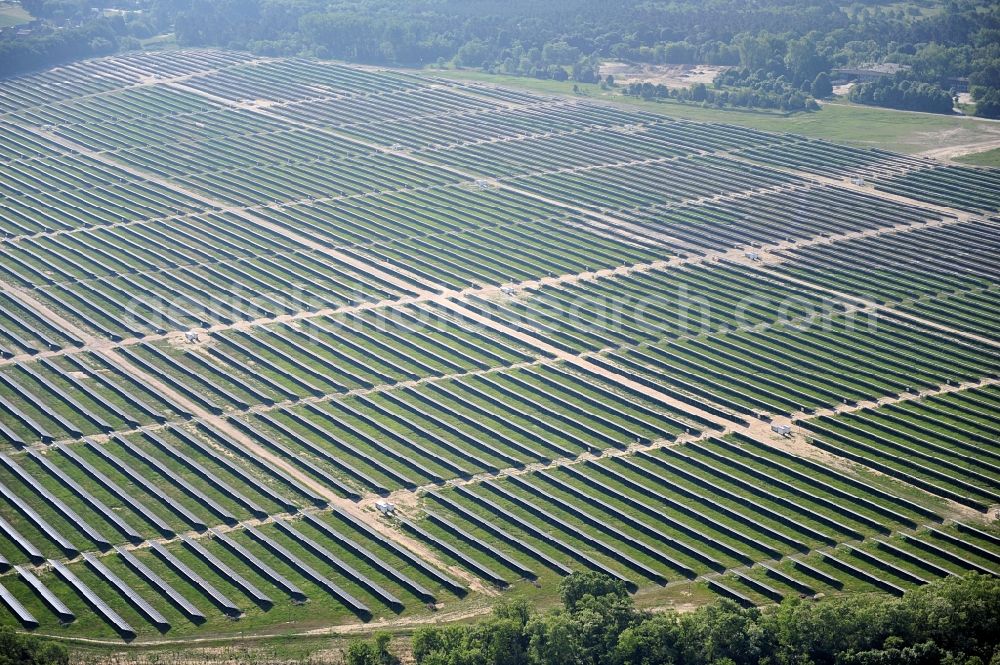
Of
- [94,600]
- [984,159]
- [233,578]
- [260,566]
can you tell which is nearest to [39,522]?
[94,600]

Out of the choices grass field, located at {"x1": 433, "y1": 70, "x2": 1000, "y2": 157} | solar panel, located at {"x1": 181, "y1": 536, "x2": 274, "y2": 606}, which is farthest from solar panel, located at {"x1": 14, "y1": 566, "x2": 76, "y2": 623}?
grass field, located at {"x1": 433, "y1": 70, "x2": 1000, "y2": 157}

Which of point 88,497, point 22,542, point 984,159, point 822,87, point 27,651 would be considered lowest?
point 22,542

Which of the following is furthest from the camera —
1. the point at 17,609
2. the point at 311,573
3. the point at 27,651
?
the point at 311,573

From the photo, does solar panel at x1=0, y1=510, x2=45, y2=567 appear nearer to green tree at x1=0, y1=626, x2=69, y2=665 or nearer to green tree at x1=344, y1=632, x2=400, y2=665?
green tree at x1=0, y1=626, x2=69, y2=665

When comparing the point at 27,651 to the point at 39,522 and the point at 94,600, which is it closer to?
the point at 94,600

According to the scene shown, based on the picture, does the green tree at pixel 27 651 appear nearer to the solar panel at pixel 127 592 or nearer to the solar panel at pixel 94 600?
the solar panel at pixel 94 600

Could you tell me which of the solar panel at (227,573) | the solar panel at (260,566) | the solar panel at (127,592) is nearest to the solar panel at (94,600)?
the solar panel at (127,592)

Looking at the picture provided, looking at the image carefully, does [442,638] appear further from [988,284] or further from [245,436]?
[988,284]
